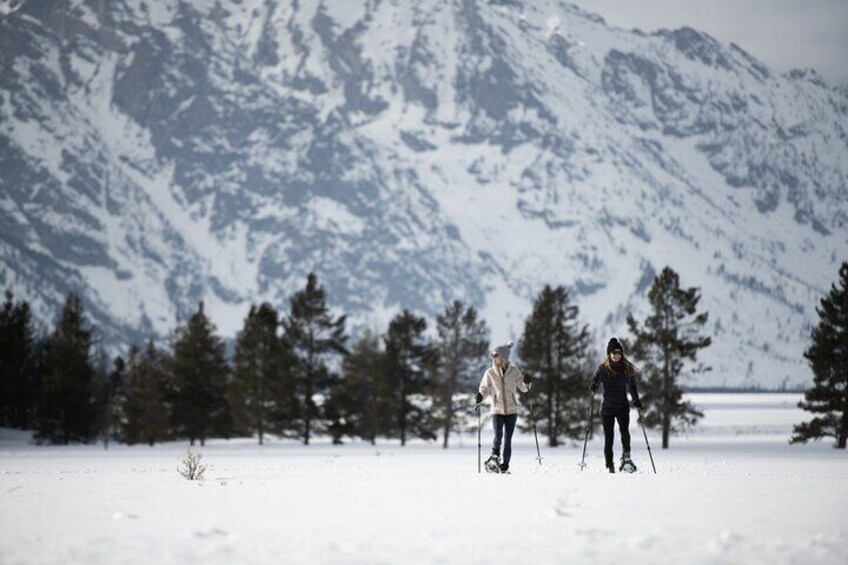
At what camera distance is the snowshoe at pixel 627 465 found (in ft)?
81.6

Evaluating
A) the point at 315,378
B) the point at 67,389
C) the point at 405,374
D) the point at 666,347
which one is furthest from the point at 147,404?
the point at 666,347

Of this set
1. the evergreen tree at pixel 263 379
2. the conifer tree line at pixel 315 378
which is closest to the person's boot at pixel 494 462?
the conifer tree line at pixel 315 378

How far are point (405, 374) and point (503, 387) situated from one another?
46.2 metres

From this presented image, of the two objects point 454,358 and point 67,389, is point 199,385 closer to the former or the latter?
point 67,389

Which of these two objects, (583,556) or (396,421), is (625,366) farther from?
(396,421)

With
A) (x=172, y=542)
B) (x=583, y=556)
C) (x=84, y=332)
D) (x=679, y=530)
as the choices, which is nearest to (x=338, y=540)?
(x=172, y=542)

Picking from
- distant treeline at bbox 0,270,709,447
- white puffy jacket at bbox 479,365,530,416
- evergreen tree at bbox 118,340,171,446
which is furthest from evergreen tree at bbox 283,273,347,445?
white puffy jacket at bbox 479,365,530,416

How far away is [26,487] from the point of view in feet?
75.6

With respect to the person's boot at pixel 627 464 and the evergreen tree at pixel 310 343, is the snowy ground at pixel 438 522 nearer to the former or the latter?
the person's boot at pixel 627 464

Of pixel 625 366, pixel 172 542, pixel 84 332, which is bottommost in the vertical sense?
pixel 172 542

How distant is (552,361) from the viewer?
212 ft

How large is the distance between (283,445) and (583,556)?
6047 centimetres

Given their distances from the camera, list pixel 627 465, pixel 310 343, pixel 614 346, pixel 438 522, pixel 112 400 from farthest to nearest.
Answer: pixel 112 400, pixel 310 343, pixel 627 465, pixel 614 346, pixel 438 522

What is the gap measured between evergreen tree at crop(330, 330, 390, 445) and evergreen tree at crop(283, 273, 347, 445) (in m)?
1.08
